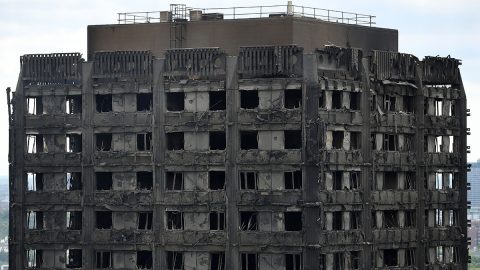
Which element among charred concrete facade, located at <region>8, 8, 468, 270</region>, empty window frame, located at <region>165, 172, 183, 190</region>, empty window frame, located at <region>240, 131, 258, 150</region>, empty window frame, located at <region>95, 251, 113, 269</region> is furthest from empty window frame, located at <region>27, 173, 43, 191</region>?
empty window frame, located at <region>240, 131, 258, 150</region>

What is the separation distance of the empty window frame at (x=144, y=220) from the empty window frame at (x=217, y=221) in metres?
5.29

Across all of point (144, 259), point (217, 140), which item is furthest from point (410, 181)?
point (144, 259)

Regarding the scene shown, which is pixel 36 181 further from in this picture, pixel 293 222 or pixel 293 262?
pixel 293 262

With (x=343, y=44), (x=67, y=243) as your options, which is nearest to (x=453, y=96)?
(x=343, y=44)

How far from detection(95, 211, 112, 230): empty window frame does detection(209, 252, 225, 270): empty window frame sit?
31.6ft

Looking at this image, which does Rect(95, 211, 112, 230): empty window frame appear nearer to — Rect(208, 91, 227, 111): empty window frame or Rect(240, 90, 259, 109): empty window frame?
Rect(208, 91, 227, 111): empty window frame

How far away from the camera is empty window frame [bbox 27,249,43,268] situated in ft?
423

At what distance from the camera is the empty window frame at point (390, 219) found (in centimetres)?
12900

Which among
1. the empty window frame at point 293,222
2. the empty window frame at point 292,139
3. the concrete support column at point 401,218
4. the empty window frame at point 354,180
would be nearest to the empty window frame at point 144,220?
the empty window frame at point 293,222

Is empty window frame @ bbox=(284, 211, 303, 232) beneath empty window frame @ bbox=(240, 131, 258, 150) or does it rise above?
beneath

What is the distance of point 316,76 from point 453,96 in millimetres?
22620

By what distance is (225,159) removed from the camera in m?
121

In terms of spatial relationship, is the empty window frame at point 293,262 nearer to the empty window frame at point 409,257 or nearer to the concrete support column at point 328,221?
the concrete support column at point 328,221

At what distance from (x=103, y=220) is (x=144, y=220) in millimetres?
3891
